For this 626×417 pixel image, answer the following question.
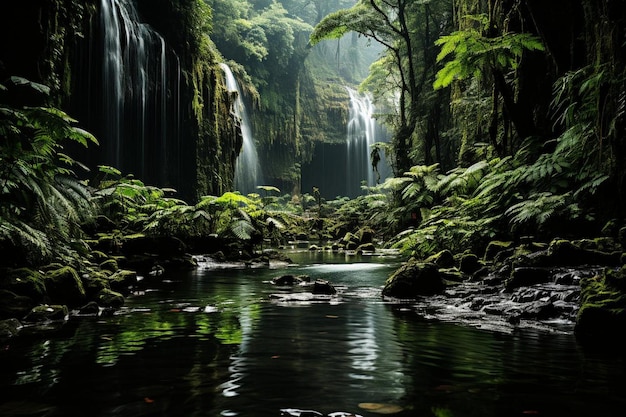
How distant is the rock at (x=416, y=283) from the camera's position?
20.0ft

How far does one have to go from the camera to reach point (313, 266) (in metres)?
10.5

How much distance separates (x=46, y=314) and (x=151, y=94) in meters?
12.2

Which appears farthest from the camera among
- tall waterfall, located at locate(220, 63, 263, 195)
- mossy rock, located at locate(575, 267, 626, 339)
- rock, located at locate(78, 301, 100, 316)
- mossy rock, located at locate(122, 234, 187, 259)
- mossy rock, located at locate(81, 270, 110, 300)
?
tall waterfall, located at locate(220, 63, 263, 195)

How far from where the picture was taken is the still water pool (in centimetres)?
220

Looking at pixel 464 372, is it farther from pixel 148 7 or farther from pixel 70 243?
pixel 148 7

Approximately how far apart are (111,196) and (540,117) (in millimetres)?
9789

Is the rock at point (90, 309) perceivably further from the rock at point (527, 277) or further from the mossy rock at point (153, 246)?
the rock at point (527, 277)

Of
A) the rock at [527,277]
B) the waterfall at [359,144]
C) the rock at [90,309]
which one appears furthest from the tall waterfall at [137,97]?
the waterfall at [359,144]

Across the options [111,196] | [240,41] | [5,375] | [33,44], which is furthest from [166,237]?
[240,41]

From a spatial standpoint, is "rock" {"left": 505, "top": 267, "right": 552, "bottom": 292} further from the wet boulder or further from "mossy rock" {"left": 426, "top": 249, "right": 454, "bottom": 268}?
the wet boulder

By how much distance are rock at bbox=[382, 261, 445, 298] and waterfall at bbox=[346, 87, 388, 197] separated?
1249 inches

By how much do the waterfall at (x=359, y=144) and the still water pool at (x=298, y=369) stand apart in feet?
111

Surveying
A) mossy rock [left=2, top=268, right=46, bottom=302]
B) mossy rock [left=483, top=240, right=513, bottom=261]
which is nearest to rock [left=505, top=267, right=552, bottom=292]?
mossy rock [left=483, top=240, right=513, bottom=261]

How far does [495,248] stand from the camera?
785cm
